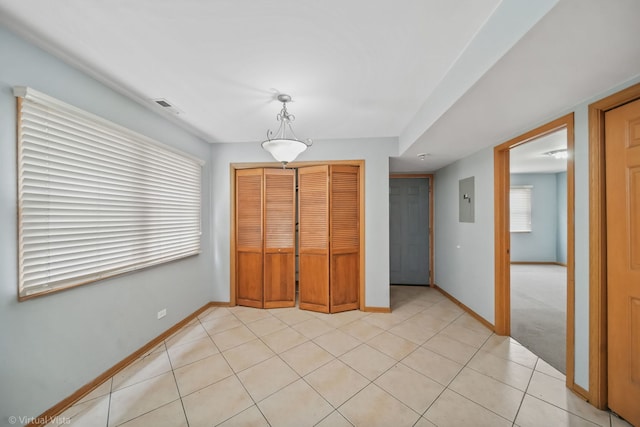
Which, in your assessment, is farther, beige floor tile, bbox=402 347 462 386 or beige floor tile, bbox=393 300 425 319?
beige floor tile, bbox=393 300 425 319

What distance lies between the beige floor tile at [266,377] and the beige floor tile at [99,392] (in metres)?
1.00

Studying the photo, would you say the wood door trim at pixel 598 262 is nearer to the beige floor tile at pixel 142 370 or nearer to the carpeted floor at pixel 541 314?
the carpeted floor at pixel 541 314

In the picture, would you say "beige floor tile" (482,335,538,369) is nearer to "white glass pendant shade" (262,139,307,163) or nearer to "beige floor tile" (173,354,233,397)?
"beige floor tile" (173,354,233,397)

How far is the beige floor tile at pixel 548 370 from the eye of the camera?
6.38ft

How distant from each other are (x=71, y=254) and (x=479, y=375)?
338 centimetres

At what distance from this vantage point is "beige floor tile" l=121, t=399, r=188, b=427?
4.96ft

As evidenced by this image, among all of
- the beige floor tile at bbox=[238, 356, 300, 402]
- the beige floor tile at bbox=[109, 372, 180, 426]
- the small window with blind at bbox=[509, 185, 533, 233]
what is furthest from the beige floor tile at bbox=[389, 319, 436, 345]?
the small window with blind at bbox=[509, 185, 533, 233]

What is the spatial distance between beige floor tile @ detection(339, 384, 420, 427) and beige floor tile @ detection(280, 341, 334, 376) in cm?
49

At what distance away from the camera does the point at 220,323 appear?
2949 mm

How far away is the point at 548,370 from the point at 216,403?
2804 mm

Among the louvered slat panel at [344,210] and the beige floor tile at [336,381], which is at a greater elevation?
the louvered slat panel at [344,210]

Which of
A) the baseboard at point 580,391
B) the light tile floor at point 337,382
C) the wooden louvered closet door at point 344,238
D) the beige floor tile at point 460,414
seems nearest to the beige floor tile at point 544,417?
the light tile floor at point 337,382

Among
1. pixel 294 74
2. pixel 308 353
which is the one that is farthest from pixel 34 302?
pixel 294 74

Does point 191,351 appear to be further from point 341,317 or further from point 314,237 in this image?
point 314,237
